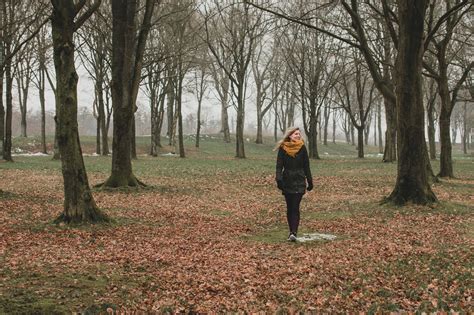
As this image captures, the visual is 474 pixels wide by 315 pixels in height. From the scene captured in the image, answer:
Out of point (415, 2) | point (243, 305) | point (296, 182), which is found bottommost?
point (243, 305)

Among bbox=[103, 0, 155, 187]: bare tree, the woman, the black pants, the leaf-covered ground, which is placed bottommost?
the leaf-covered ground

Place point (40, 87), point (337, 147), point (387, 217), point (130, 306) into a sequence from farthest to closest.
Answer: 1. point (337, 147)
2. point (40, 87)
3. point (387, 217)
4. point (130, 306)

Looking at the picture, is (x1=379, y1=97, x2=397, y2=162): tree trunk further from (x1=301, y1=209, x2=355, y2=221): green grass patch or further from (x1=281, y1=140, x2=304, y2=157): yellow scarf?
(x1=281, y1=140, x2=304, y2=157): yellow scarf

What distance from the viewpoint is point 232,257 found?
28.4 feet

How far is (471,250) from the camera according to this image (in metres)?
8.62

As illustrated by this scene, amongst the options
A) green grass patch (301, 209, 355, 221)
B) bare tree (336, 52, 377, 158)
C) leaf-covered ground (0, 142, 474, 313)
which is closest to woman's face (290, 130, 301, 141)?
leaf-covered ground (0, 142, 474, 313)

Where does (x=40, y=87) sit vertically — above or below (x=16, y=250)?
above

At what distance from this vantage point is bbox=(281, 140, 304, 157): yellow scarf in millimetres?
9984

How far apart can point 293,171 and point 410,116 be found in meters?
5.04

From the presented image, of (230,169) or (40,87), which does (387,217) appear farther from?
(40,87)

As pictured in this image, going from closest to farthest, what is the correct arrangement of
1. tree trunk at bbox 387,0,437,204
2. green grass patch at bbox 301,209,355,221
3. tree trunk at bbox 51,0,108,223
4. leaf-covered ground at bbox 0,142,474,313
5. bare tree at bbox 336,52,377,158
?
leaf-covered ground at bbox 0,142,474,313 → tree trunk at bbox 51,0,108,223 → green grass patch at bbox 301,209,355,221 → tree trunk at bbox 387,0,437,204 → bare tree at bbox 336,52,377,158

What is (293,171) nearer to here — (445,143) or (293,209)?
(293,209)

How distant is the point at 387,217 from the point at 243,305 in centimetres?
725

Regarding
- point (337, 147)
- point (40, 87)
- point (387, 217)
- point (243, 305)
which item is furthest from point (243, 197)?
point (337, 147)
